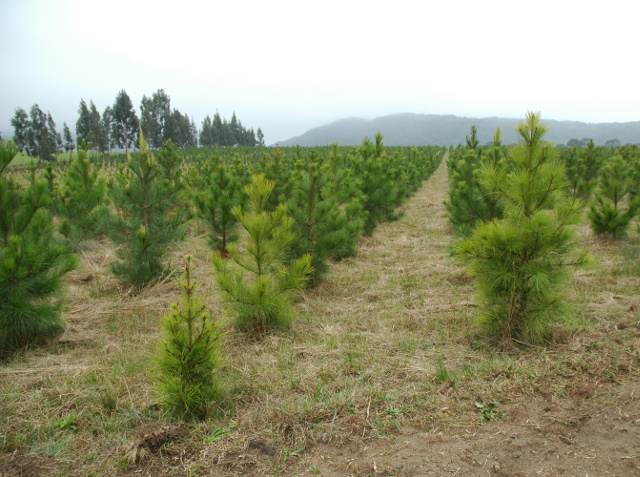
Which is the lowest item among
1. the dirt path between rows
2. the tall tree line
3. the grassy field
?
the dirt path between rows

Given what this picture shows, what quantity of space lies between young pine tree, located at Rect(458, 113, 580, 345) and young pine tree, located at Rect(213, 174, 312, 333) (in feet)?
6.10

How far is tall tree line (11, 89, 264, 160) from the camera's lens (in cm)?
4403

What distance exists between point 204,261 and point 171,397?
187 inches

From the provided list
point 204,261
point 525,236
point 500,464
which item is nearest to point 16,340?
point 204,261

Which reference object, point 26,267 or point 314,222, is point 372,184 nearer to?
point 314,222

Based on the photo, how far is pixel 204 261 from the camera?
723cm

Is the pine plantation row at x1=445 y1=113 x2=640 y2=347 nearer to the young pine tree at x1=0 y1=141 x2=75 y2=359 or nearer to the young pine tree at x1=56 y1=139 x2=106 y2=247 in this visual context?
the young pine tree at x1=0 y1=141 x2=75 y2=359

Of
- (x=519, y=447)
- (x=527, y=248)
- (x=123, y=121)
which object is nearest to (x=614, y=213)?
(x=527, y=248)

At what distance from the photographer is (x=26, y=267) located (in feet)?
11.5

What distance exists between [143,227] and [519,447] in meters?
5.01

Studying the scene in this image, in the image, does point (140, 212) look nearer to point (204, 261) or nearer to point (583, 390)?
point (204, 261)

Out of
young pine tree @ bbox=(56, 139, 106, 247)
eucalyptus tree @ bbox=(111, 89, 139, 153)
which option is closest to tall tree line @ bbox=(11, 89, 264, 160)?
eucalyptus tree @ bbox=(111, 89, 139, 153)

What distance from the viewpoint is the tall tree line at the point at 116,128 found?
4403cm

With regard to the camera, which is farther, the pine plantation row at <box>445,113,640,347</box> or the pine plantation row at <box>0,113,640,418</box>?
the pine plantation row at <box>445,113,640,347</box>
